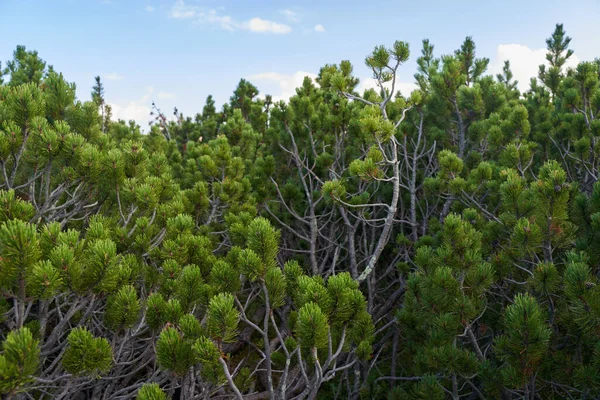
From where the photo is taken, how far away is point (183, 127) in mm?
9805

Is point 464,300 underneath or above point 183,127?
underneath

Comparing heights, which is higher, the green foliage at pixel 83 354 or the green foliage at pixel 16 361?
the green foliage at pixel 16 361

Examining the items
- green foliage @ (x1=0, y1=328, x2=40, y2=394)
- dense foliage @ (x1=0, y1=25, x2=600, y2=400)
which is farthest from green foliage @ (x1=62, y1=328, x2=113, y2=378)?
green foliage @ (x1=0, y1=328, x2=40, y2=394)

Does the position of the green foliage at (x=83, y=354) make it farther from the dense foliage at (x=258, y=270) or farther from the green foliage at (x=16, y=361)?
the green foliage at (x=16, y=361)

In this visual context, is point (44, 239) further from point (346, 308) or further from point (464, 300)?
point (464, 300)

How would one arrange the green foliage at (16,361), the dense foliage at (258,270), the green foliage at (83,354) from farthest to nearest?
the dense foliage at (258,270) < the green foliage at (83,354) < the green foliage at (16,361)

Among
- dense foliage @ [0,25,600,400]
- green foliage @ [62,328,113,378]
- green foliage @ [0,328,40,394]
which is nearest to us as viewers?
green foliage @ [0,328,40,394]

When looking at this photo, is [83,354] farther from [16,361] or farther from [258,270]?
[258,270]

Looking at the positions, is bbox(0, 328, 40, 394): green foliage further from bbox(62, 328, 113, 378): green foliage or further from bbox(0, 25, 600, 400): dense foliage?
bbox(62, 328, 113, 378): green foliage

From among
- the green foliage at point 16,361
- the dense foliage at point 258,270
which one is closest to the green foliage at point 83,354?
the dense foliage at point 258,270

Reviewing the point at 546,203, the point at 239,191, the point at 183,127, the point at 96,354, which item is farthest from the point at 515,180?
the point at 183,127

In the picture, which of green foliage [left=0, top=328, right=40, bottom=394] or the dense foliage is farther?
the dense foliage

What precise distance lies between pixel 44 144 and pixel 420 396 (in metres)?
3.56

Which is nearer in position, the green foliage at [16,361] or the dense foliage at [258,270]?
the green foliage at [16,361]
